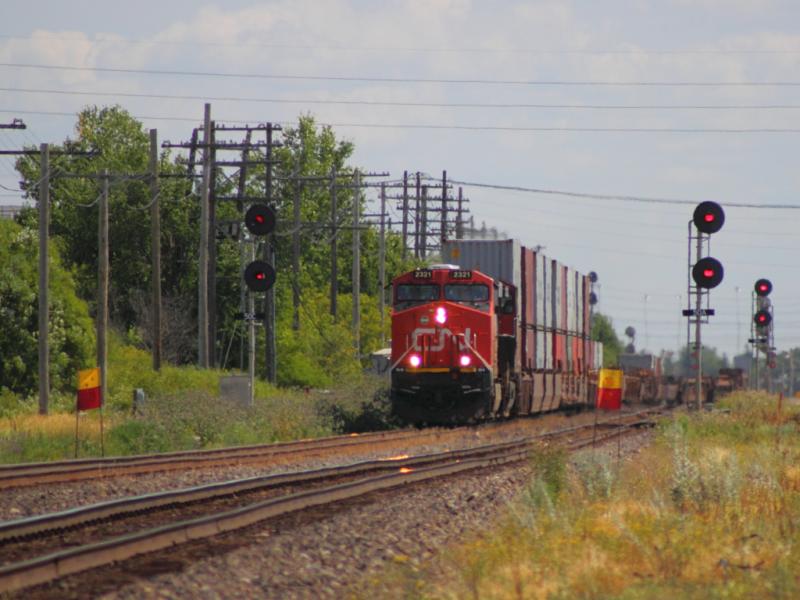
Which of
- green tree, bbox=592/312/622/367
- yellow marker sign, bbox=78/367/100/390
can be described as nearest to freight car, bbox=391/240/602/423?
yellow marker sign, bbox=78/367/100/390

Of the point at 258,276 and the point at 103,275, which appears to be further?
the point at 103,275

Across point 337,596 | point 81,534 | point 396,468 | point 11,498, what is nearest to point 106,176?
point 396,468

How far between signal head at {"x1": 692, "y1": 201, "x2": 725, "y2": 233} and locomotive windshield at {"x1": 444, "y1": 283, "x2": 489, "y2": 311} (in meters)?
8.92

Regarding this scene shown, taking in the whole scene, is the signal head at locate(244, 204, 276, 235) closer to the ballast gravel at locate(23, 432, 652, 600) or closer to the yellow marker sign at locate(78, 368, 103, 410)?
the yellow marker sign at locate(78, 368, 103, 410)

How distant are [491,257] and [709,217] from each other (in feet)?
40.7

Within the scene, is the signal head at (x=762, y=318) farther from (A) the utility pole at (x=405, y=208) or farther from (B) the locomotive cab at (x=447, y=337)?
(A) the utility pole at (x=405, y=208)

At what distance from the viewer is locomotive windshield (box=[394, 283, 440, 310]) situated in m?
31.1

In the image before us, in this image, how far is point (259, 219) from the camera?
27031mm

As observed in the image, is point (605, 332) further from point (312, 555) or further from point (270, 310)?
point (312, 555)

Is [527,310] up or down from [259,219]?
down

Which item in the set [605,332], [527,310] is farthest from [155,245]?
[605,332]

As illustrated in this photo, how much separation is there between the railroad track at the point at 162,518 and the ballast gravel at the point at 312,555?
197 millimetres

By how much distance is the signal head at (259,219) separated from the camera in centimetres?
2684

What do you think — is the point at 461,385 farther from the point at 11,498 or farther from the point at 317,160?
the point at 317,160
